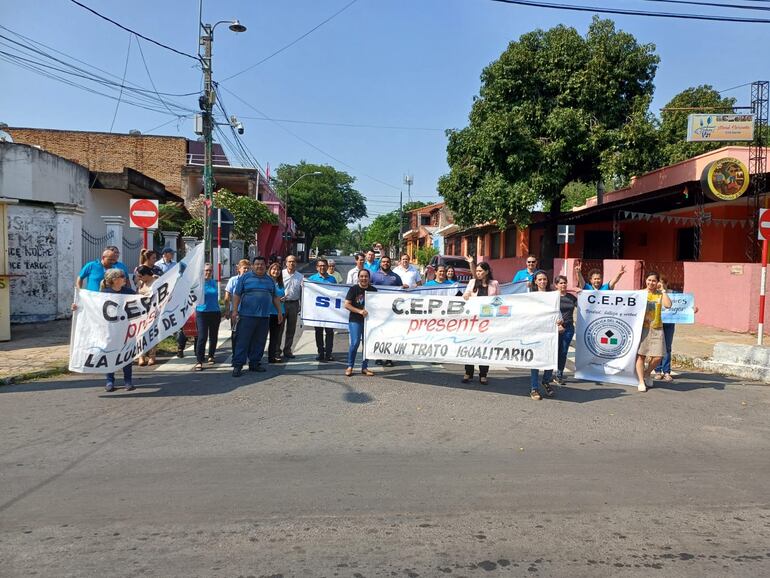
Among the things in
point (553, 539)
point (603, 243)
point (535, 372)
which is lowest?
point (553, 539)

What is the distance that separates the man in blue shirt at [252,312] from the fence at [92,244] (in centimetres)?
835

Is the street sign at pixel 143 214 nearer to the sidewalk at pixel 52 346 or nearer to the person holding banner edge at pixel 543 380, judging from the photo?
the sidewalk at pixel 52 346

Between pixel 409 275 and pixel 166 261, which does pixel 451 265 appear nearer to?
pixel 409 275

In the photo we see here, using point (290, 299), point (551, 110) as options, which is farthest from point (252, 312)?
point (551, 110)

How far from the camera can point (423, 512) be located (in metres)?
4.12

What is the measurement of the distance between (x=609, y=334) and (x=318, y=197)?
62.1m

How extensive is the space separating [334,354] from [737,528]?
7597 millimetres

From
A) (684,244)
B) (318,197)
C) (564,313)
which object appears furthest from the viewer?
(318,197)

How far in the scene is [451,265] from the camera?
72.9ft

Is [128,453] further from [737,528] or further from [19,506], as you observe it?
[737,528]

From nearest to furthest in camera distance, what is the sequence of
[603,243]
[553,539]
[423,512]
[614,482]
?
[553,539] → [423,512] → [614,482] → [603,243]

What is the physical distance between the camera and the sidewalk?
877cm

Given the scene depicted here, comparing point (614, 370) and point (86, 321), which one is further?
point (614, 370)

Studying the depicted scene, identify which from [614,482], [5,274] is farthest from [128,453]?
[5,274]
